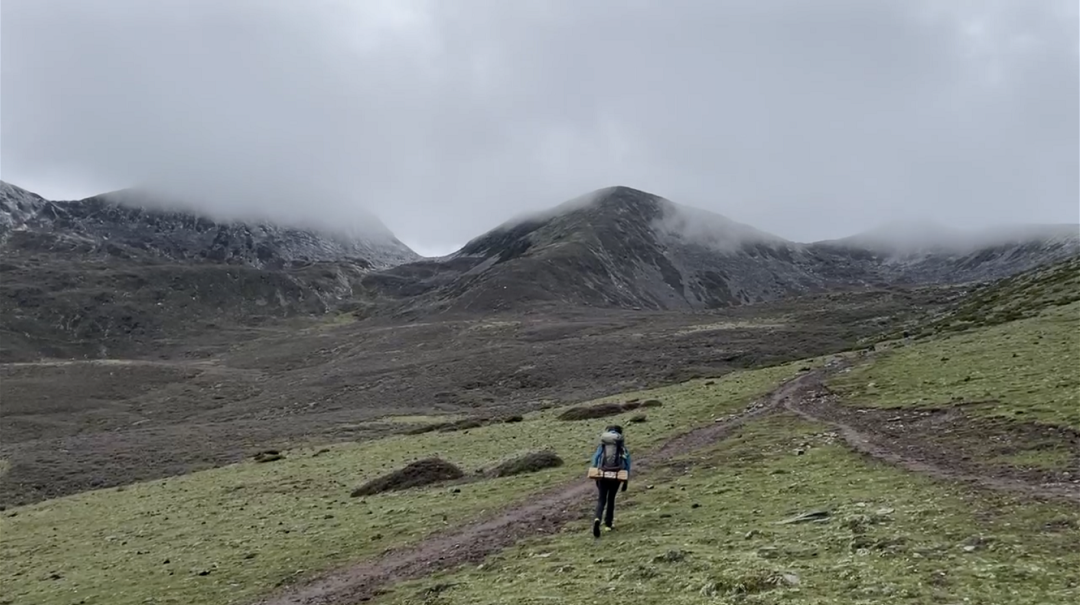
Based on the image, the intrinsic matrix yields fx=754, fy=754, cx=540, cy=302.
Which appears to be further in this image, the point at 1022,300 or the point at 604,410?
the point at 1022,300

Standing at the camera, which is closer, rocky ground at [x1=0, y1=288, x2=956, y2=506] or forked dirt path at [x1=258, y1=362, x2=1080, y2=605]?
forked dirt path at [x1=258, y1=362, x2=1080, y2=605]

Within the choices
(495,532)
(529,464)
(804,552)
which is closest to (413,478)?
(529,464)

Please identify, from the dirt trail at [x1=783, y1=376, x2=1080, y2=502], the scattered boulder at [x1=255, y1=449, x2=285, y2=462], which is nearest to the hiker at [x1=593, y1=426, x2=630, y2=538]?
the dirt trail at [x1=783, y1=376, x2=1080, y2=502]

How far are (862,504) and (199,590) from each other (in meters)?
20.6

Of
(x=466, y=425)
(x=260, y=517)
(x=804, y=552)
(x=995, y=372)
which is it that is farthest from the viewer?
(x=466, y=425)

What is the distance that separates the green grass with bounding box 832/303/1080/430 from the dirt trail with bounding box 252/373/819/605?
723 inches

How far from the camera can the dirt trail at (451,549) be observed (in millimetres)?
21797

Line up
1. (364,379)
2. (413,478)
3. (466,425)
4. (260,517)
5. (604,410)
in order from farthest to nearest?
(364,379)
(466,425)
(604,410)
(413,478)
(260,517)

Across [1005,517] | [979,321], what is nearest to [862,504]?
[1005,517]

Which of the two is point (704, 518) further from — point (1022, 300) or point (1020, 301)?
point (1022, 300)

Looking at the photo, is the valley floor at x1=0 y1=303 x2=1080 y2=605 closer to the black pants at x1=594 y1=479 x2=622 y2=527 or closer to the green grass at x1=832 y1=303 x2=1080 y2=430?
the green grass at x1=832 y1=303 x2=1080 y2=430

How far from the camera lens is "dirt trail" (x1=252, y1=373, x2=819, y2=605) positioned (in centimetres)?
2180

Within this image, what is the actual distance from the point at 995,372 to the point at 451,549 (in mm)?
31724

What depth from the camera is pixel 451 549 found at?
24156 millimetres
